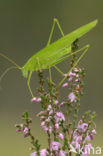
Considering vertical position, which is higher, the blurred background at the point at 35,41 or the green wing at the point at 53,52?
the blurred background at the point at 35,41

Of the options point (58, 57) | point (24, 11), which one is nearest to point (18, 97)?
point (24, 11)

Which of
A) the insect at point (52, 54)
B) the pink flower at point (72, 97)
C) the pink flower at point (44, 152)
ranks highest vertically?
the insect at point (52, 54)

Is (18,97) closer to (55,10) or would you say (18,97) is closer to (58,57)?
(55,10)

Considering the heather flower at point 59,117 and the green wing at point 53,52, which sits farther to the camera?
the green wing at point 53,52

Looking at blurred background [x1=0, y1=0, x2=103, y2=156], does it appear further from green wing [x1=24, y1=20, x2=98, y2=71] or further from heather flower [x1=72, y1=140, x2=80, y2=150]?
heather flower [x1=72, y1=140, x2=80, y2=150]

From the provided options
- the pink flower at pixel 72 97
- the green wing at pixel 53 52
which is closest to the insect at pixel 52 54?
the green wing at pixel 53 52

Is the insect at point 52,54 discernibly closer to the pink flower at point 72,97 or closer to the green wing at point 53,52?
the green wing at point 53,52
